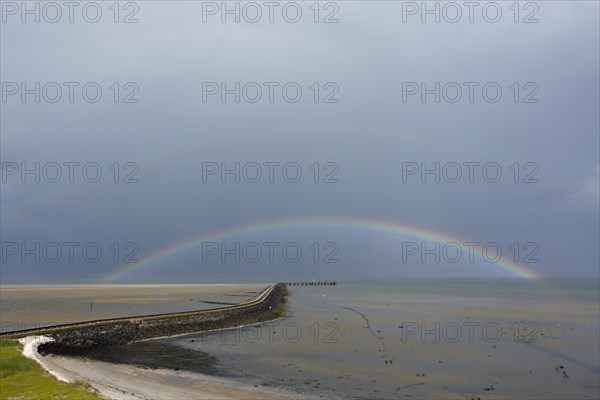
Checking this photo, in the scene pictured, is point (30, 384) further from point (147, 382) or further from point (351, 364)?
point (351, 364)

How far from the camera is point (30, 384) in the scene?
20.7 meters

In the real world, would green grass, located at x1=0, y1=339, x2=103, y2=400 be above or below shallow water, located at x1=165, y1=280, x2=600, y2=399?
above

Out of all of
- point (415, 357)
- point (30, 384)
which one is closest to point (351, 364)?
point (415, 357)

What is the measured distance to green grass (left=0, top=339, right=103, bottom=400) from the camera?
1861 cm

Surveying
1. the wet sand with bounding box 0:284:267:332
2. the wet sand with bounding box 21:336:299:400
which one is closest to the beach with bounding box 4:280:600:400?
the wet sand with bounding box 21:336:299:400

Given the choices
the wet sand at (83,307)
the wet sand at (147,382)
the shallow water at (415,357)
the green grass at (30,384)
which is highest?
the green grass at (30,384)

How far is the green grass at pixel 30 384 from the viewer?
1861 cm

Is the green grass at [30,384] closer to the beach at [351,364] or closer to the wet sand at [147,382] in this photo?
the wet sand at [147,382]

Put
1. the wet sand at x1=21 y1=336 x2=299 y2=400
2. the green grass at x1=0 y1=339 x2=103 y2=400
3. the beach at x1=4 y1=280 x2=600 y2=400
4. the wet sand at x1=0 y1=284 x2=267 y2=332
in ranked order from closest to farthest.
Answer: the green grass at x1=0 y1=339 x2=103 y2=400 → the wet sand at x1=21 y1=336 x2=299 y2=400 → the beach at x1=4 y1=280 x2=600 y2=400 → the wet sand at x1=0 y1=284 x2=267 y2=332

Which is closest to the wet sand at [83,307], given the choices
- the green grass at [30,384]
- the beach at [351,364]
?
the beach at [351,364]

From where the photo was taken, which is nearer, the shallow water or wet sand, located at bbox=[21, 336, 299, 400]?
wet sand, located at bbox=[21, 336, 299, 400]

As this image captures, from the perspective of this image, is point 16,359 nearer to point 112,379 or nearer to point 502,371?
point 112,379

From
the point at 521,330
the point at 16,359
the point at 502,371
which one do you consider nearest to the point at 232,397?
the point at 16,359

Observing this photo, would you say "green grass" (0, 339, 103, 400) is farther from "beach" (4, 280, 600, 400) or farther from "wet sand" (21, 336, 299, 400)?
"beach" (4, 280, 600, 400)
